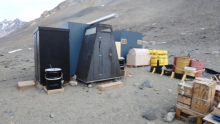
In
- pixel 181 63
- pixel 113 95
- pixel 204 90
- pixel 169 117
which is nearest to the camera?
pixel 204 90

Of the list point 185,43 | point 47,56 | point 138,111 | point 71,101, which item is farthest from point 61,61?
point 185,43

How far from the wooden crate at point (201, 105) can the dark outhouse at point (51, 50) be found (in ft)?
14.7

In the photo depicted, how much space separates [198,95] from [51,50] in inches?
191

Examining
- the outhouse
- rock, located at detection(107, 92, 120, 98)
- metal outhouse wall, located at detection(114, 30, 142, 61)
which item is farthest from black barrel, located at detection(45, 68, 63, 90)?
metal outhouse wall, located at detection(114, 30, 142, 61)

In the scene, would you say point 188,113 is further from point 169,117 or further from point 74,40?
point 74,40

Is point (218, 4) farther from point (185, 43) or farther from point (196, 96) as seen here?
point (196, 96)

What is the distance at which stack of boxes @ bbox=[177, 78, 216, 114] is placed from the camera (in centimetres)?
263

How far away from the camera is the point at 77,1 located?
78.6 meters

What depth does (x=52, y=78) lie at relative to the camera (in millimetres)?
4578

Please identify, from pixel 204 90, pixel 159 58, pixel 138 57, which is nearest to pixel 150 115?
pixel 204 90

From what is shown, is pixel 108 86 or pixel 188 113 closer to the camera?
pixel 188 113

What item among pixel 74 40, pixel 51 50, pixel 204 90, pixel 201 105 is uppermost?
pixel 74 40

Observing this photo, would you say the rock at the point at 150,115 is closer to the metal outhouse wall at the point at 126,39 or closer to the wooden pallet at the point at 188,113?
the wooden pallet at the point at 188,113

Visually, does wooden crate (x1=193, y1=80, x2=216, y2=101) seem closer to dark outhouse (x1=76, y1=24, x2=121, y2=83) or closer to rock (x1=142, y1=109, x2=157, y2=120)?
rock (x1=142, y1=109, x2=157, y2=120)
